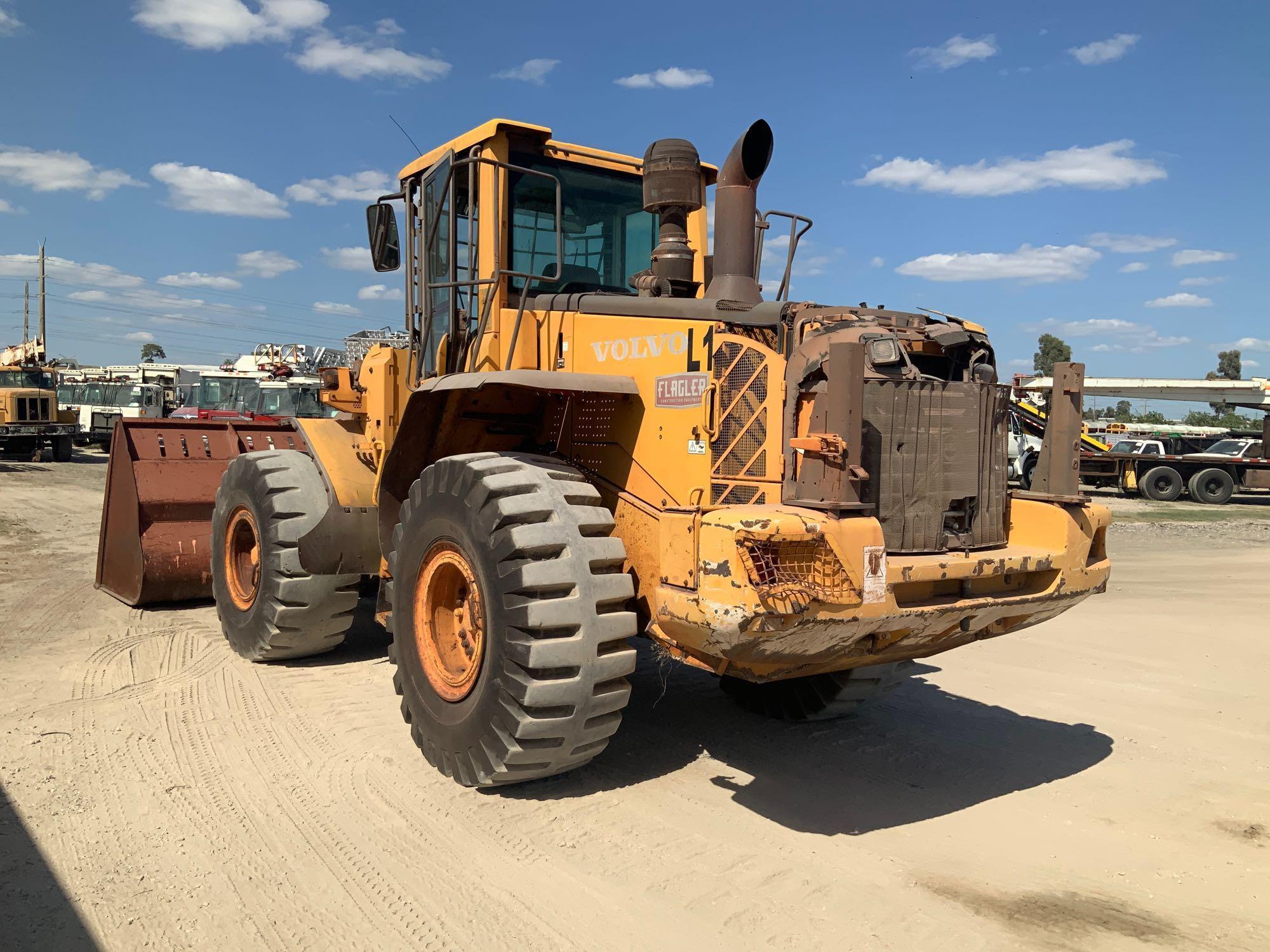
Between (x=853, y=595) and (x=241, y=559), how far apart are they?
5.34 m

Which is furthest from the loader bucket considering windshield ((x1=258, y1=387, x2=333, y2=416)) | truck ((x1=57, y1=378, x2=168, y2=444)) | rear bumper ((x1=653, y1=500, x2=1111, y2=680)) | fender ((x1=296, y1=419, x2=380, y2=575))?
truck ((x1=57, y1=378, x2=168, y2=444))

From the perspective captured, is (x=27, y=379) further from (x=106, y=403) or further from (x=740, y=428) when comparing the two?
(x=740, y=428)

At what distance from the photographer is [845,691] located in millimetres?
5625

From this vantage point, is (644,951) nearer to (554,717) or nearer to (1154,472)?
(554,717)

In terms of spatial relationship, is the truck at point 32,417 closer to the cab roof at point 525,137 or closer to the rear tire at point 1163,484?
the cab roof at point 525,137

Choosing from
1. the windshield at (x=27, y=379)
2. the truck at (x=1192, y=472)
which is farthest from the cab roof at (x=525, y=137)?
the windshield at (x=27, y=379)

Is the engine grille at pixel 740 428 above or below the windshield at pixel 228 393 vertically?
below

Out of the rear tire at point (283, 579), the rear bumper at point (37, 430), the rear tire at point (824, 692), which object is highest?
the rear bumper at point (37, 430)

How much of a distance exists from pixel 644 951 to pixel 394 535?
261 cm

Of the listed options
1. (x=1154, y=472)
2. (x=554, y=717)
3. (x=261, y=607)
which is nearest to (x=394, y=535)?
(x=554, y=717)

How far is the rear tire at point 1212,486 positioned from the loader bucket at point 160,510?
960 inches

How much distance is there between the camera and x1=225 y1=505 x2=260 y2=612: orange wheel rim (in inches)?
284

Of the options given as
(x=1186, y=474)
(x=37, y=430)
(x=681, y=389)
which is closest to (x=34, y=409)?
(x=37, y=430)

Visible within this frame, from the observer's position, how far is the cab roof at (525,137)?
5586mm
